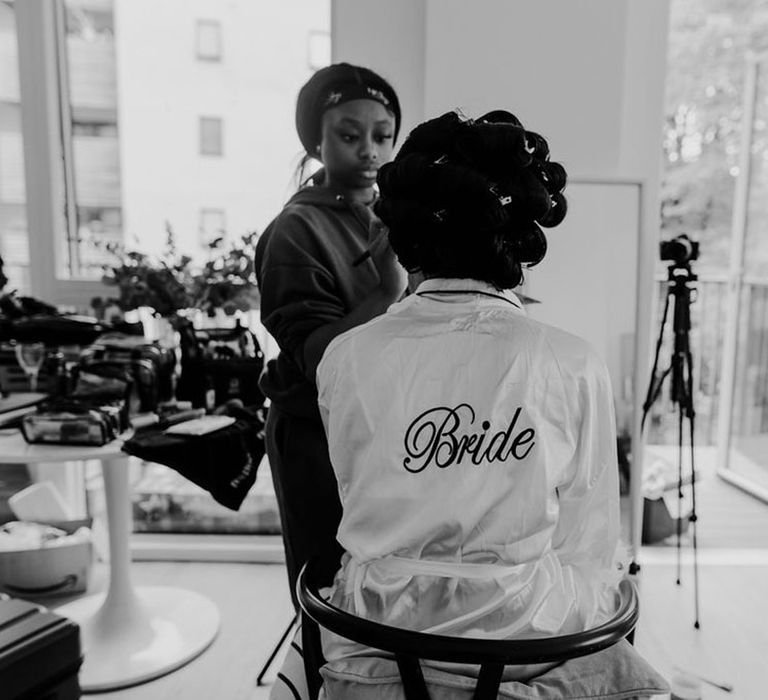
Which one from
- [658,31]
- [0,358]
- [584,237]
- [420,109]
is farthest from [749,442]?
[0,358]

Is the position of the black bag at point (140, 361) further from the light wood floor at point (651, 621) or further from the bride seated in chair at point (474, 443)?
the bride seated in chair at point (474, 443)

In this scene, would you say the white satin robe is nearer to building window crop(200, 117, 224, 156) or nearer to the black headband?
the black headband

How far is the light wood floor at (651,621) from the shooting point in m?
1.88

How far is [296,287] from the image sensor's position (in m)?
1.25

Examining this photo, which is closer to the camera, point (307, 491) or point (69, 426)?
point (307, 491)

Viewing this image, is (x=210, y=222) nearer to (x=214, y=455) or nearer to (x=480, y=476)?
(x=214, y=455)

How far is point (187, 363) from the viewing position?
2.09 m

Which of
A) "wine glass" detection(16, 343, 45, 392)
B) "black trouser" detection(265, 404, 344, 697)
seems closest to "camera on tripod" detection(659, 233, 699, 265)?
"black trouser" detection(265, 404, 344, 697)

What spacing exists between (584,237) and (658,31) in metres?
0.75

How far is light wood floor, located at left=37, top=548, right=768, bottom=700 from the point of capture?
1.88 meters

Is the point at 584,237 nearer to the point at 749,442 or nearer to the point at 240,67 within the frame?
the point at 240,67

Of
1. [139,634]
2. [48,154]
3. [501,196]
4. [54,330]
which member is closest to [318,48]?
[48,154]

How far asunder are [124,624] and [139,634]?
0.06 meters

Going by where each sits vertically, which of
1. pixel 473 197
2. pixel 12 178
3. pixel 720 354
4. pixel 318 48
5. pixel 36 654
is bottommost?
pixel 36 654
